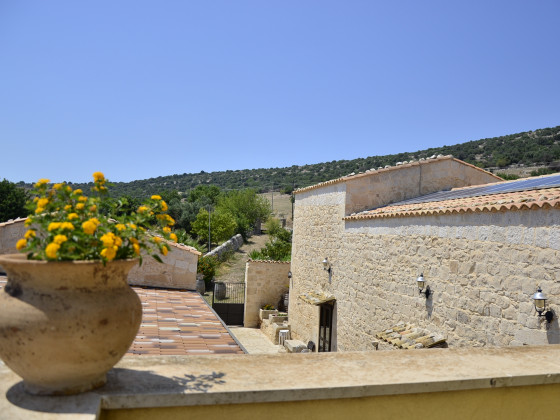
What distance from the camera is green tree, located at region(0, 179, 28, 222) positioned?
35.6 metres

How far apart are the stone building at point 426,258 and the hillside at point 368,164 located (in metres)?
A: 10.7

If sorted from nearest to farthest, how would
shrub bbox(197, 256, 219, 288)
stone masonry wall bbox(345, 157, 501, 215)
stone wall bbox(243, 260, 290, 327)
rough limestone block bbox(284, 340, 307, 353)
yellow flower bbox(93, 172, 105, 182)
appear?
yellow flower bbox(93, 172, 105, 182), stone masonry wall bbox(345, 157, 501, 215), rough limestone block bbox(284, 340, 307, 353), stone wall bbox(243, 260, 290, 327), shrub bbox(197, 256, 219, 288)

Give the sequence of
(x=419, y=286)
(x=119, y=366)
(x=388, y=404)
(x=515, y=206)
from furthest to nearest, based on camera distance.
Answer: (x=419, y=286), (x=515, y=206), (x=119, y=366), (x=388, y=404)

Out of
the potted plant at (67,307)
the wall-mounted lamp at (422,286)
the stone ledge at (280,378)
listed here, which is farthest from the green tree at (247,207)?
the potted plant at (67,307)

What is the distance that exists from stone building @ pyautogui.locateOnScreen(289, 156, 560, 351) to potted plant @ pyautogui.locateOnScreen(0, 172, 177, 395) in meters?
5.36

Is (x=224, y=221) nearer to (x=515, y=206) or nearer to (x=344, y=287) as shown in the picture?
(x=344, y=287)

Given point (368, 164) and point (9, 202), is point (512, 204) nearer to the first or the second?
point (9, 202)

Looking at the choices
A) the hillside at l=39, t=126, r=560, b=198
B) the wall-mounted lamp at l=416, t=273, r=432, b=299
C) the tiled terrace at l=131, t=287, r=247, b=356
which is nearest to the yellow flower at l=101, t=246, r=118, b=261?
the tiled terrace at l=131, t=287, r=247, b=356

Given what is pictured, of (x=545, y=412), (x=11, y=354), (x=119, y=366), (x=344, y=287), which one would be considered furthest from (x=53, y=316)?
(x=344, y=287)

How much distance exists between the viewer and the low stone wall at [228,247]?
29597 mm

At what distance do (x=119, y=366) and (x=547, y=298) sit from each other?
528 cm

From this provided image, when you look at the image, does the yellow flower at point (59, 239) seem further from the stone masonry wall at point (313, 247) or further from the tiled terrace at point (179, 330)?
the stone masonry wall at point (313, 247)

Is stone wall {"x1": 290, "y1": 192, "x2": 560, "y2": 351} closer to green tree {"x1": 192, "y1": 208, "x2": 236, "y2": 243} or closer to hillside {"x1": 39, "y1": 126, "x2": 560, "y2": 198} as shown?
hillside {"x1": 39, "y1": 126, "x2": 560, "y2": 198}

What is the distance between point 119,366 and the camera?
2.37 metres
